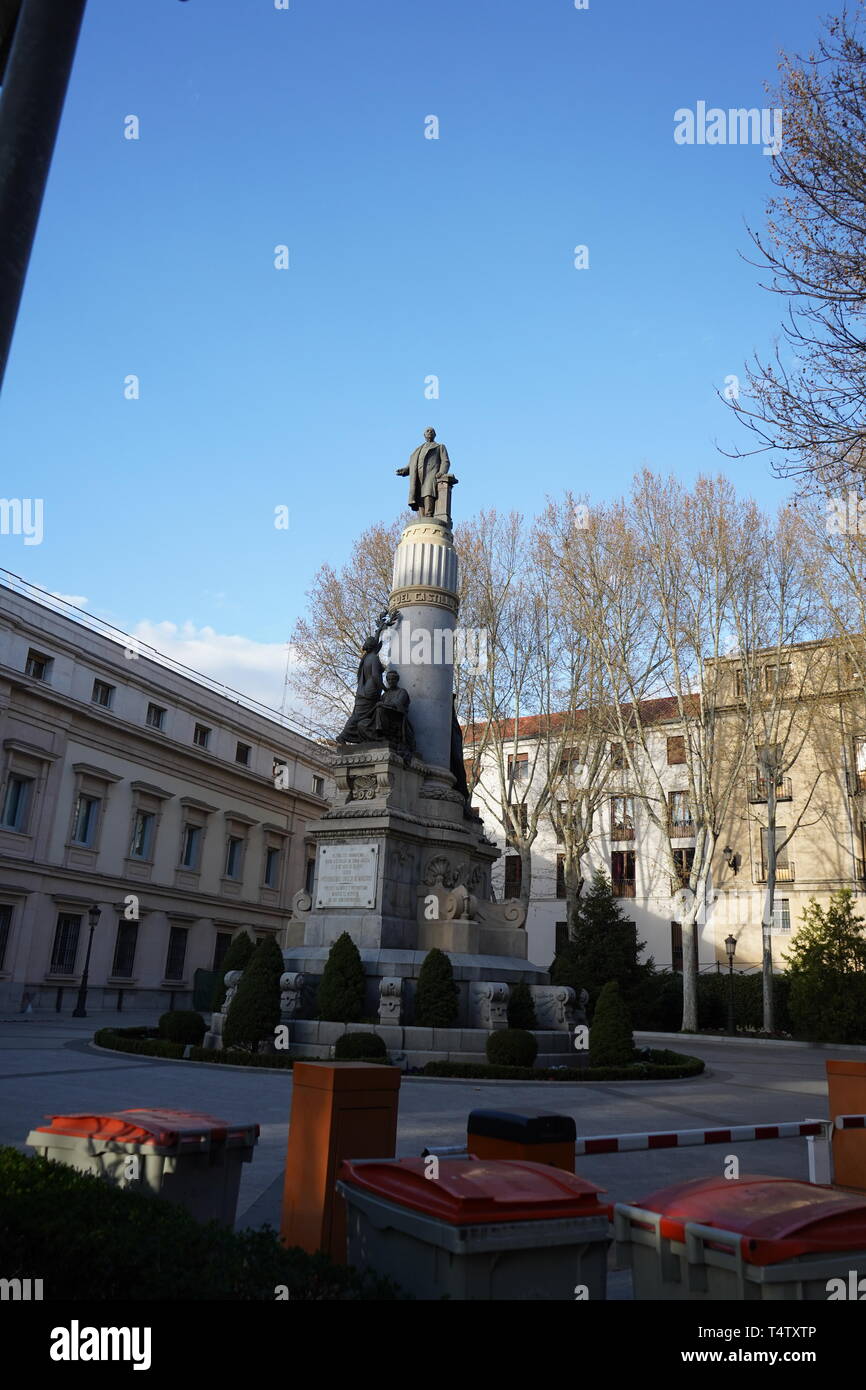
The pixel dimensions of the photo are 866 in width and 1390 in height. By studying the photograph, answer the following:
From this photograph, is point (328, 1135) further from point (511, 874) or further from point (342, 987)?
point (511, 874)

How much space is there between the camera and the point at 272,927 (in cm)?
4853

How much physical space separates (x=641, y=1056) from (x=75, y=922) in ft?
81.4

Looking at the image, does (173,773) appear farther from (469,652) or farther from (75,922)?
(469,652)

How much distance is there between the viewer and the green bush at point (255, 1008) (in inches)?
580

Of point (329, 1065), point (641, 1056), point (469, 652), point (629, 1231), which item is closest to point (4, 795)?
point (469, 652)

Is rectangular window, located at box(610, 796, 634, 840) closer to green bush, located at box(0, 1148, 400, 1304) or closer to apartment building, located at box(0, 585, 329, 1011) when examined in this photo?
apartment building, located at box(0, 585, 329, 1011)

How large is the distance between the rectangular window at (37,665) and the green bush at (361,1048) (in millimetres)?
24169

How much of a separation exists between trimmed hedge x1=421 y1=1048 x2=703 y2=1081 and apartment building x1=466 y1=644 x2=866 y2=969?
1610 cm

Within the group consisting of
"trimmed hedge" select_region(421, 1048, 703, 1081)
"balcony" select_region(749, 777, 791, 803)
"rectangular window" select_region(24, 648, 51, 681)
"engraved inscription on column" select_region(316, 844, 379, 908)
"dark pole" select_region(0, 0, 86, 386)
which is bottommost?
"trimmed hedge" select_region(421, 1048, 703, 1081)

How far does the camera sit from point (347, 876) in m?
17.0

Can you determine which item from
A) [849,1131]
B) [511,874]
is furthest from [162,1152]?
[511,874]

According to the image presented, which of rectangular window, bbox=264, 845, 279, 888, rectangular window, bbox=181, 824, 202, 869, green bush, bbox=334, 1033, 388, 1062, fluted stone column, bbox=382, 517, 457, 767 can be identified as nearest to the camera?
green bush, bbox=334, 1033, 388, 1062

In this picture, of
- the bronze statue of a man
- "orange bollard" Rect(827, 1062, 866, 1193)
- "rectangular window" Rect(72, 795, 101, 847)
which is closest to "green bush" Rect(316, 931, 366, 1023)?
"orange bollard" Rect(827, 1062, 866, 1193)

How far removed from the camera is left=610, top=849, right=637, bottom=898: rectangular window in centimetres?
4538
